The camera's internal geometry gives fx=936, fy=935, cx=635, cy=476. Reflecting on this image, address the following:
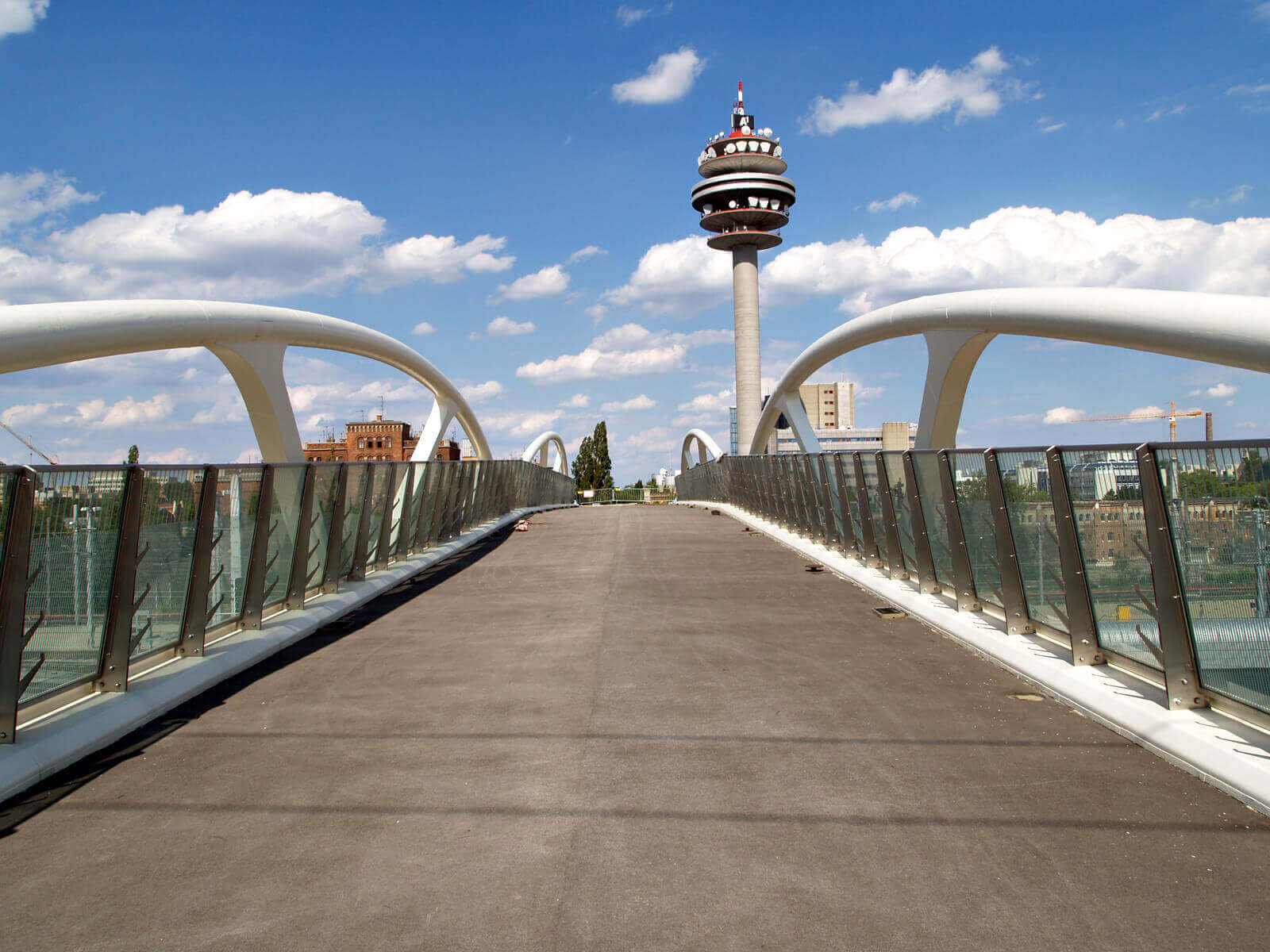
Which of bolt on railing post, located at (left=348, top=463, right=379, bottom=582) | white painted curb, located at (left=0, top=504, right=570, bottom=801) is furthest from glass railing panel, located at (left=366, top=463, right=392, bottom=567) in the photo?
white painted curb, located at (left=0, top=504, right=570, bottom=801)

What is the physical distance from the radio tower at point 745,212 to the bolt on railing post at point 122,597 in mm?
82499

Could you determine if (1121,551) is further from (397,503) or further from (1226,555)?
(397,503)

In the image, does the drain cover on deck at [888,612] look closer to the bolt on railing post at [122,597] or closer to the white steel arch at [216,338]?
the bolt on railing post at [122,597]

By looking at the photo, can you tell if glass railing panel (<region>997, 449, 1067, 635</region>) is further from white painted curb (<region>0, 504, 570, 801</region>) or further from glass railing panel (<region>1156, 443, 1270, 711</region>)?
white painted curb (<region>0, 504, 570, 801</region>)

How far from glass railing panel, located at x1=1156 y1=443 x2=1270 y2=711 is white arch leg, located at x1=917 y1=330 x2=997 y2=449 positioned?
51.0ft

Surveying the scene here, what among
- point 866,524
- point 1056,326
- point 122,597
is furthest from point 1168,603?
point 1056,326

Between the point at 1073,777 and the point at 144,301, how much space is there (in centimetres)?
1769

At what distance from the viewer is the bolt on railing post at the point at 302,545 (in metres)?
10.3

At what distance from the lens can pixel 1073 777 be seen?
5.26 metres

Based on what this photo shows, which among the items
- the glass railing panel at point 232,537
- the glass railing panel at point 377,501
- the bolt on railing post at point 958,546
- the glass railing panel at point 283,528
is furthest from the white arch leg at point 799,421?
the glass railing panel at point 232,537

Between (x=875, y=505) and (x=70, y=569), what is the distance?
32.5 feet

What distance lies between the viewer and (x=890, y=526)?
479 inches

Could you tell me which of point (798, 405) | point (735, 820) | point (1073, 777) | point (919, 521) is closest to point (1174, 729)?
point (1073, 777)

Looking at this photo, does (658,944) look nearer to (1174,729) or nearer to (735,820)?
(735,820)
